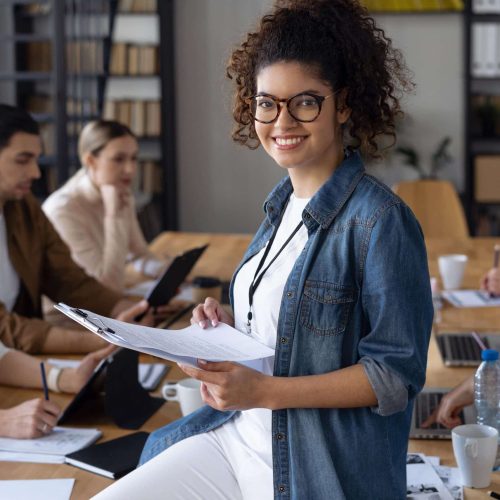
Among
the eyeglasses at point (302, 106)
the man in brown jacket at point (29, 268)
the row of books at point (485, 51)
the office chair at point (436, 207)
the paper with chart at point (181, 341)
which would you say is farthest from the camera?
the row of books at point (485, 51)

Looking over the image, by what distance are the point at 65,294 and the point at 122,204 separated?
0.81 m

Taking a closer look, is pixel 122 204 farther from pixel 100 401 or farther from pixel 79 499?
pixel 79 499

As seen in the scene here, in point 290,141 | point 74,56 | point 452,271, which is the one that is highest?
point 74,56

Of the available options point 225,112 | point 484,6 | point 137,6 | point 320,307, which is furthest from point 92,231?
point 484,6

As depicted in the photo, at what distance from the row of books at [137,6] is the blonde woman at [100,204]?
288 centimetres

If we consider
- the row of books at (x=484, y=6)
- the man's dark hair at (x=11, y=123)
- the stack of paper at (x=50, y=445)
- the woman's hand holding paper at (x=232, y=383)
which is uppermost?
the row of books at (x=484, y=6)

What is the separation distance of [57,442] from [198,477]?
0.45 meters

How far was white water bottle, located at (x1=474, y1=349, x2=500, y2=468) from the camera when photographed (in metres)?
1.75

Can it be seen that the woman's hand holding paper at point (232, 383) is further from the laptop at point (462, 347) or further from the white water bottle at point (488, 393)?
the laptop at point (462, 347)

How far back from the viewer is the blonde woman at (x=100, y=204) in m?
3.24

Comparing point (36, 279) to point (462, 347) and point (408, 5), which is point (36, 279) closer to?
point (462, 347)

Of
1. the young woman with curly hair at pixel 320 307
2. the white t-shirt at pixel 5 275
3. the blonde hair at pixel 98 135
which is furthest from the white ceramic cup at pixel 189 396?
the blonde hair at pixel 98 135

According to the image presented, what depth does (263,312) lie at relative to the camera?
140 centimetres

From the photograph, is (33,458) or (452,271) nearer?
(33,458)
